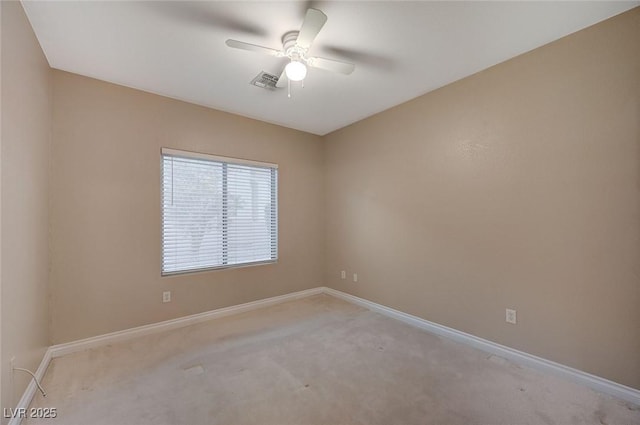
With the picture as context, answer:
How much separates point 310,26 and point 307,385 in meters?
2.48

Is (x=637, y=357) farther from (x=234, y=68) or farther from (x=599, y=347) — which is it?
(x=234, y=68)

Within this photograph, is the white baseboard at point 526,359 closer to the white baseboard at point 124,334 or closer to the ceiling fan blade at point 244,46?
the white baseboard at point 124,334

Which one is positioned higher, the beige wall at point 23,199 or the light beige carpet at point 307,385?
the beige wall at point 23,199

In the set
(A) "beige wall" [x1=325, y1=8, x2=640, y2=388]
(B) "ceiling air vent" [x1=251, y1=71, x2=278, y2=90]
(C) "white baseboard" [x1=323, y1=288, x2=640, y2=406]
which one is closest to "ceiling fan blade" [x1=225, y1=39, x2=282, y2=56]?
(B) "ceiling air vent" [x1=251, y1=71, x2=278, y2=90]

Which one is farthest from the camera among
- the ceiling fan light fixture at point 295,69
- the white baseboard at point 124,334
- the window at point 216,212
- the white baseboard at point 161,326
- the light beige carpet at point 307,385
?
the window at point 216,212

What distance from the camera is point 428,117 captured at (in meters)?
2.98

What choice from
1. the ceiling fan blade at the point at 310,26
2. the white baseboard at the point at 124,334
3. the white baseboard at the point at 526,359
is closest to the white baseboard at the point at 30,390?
the white baseboard at the point at 124,334

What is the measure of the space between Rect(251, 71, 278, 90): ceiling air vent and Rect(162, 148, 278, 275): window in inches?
43.7

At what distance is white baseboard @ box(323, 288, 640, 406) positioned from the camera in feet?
6.00

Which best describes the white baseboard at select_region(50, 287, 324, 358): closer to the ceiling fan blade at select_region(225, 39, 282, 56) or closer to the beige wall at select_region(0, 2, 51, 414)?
the beige wall at select_region(0, 2, 51, 414)

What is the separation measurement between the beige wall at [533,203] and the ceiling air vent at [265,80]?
1554 mm

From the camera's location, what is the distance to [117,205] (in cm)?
273

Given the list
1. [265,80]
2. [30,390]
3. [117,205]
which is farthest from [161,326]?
[265,80]

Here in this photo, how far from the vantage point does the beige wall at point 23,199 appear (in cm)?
153
